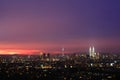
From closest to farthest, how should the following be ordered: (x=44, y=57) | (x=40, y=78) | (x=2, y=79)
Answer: (x=2, y=79) < (x=40, y=78) < (x=44, y=57)

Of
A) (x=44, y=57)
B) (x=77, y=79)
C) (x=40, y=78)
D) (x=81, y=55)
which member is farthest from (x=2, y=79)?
(x=81, y=55)

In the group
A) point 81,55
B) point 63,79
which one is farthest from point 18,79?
point 81,55

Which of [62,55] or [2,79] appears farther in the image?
[62,55]

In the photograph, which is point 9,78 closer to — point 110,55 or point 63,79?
point 63,79

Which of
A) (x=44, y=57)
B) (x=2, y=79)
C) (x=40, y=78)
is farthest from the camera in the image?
(x=44, y=57)

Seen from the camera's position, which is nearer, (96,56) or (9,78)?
(9,78)

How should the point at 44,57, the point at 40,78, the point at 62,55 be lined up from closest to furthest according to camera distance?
the point at 40,78
the point at 44,57
the point at 62,55

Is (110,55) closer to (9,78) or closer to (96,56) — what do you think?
(96,56)

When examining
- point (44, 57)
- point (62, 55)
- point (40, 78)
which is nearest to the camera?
point (40, 78)
